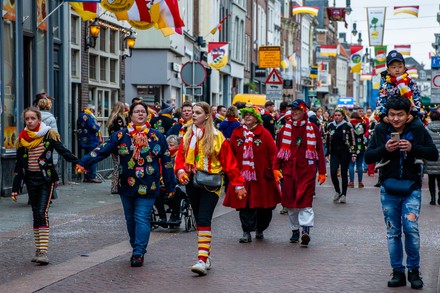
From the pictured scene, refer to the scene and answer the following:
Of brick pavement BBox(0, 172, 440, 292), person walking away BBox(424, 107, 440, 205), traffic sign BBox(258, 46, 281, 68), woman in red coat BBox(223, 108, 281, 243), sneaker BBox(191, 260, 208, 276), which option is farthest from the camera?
traffic sign BBox(258, 46, 281, 68)

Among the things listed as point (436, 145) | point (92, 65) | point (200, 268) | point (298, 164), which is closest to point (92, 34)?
point (92, 65)

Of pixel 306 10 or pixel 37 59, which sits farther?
pixel 306 10

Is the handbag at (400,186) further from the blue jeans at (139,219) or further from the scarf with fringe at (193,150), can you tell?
the blue jeans at (139,219)

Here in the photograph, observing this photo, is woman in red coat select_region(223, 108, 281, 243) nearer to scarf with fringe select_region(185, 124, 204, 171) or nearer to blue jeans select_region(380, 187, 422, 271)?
scarf with fringe select_region(185, 124, 204, 171)

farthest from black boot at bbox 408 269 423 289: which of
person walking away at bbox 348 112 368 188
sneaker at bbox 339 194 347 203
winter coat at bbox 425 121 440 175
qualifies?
person walking away at bbox 348 112 368 188

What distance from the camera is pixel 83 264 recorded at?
32.4 feet

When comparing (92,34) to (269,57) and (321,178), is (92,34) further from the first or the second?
(269,57)

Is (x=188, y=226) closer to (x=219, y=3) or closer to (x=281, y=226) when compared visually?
(x=281, y=226)

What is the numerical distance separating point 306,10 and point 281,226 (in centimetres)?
4254

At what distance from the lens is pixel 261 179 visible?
484 inches

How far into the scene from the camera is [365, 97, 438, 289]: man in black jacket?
8.33 m

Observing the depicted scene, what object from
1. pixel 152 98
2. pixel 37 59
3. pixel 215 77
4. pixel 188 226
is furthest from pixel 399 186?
pixel 215 77

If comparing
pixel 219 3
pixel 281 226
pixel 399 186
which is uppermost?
pixel 219 3

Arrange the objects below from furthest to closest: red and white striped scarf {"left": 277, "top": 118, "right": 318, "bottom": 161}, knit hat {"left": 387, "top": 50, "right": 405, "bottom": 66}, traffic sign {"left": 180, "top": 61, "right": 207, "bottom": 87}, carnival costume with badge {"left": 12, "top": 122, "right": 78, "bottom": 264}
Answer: traffic sign {"left": 180, "top": 61, "right": 207, "bottom": 87}
red and white striped scarf {"left": 277, "top": 118, "right": 318, "bottom": 161}
carnival costume with badge {"left": 12, "top": 122, "right": 78, "bottom": 264}
knit hat {"left": 387, "top": 50, "right": 405, "bottom": 66}
